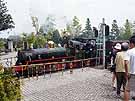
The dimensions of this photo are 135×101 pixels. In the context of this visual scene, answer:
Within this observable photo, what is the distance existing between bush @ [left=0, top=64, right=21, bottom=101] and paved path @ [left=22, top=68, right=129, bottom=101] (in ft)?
12.7

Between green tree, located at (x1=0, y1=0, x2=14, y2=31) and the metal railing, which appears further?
green tree, located at (x1=0, y1=0, x2=14, y2=31)

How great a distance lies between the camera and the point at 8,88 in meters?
5.70

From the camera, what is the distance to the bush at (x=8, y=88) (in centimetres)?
553

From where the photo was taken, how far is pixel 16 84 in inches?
231

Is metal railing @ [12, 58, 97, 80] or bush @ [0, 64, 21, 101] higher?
bush @ [0, 64, 21, 101]

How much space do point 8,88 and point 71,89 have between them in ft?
18.5

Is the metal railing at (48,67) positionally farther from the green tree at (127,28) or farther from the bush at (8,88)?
the green tree at (127,28)

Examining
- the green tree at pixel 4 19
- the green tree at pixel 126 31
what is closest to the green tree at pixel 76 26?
the green tree at pixel 126 31

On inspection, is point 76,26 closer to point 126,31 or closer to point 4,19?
point 126,31

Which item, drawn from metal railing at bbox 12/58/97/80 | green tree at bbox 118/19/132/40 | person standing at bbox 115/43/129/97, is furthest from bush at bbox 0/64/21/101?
green tree at bbox 118/19/132/40

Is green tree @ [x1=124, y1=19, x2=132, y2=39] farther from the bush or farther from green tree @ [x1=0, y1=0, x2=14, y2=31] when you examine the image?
the bush

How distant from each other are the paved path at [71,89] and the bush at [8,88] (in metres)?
3.88

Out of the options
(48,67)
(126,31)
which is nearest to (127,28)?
(126,31)

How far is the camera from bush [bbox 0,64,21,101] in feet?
18.2
